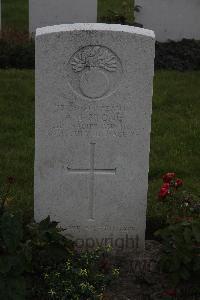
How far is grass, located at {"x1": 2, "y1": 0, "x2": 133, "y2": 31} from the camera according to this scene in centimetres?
1272

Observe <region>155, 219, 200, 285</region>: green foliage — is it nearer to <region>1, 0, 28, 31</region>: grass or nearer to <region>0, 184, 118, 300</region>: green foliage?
<region>0, 184, 118, 300</region>: green foliage

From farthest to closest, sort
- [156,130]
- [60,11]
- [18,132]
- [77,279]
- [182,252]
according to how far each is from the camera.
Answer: [60,11] < [156,130] < [18,132] < [77,279] < [182,252]

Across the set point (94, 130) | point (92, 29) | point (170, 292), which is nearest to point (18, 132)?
point (94, 130)

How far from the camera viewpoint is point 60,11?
11430mm

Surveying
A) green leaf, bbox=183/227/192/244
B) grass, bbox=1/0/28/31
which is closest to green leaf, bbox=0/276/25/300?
green leaf, bbox=183/227/192/244

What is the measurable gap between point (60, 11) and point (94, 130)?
6.92 m

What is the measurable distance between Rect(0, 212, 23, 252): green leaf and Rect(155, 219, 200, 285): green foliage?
3.02 feet

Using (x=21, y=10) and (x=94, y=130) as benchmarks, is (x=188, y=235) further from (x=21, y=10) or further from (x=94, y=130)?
(x=21, y=10)

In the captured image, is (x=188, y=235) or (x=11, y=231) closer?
(x=11, y=231)

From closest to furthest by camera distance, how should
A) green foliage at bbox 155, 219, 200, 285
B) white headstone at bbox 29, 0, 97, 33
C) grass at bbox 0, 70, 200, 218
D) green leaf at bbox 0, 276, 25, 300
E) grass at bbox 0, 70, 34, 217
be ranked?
green leaf at bbox 0, 276, 25, 300 < green foliage at bbox 155, 219, 200, 285 < grass at bbox 0, 70, 34, 217 < grass at bbox 0, 70, 200, 218 < white headstone at bbox 29, 0, 97, 33

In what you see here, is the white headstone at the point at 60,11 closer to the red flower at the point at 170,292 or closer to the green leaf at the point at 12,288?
the red flower at the point at 170,292

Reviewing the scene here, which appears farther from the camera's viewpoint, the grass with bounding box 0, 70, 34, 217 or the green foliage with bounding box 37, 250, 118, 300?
the grass with bounding box 0, 70, 34, 217

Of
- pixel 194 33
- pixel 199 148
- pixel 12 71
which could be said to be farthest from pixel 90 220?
pixel 194 33

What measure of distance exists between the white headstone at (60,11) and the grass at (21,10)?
2.12 feet
